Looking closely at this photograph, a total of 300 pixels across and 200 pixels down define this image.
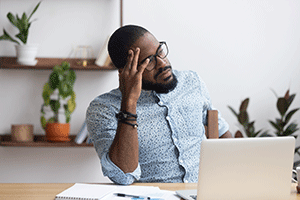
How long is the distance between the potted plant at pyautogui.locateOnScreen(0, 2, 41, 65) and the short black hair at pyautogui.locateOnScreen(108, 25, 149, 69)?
1228mm

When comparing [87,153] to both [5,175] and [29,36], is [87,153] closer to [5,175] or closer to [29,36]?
[5,175]

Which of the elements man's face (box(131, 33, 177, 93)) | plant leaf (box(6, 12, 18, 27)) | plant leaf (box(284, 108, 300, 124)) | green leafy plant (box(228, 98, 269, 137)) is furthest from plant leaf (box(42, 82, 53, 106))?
plant leaf (box(284, 108, 300, 124))

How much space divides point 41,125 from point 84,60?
0.59 m

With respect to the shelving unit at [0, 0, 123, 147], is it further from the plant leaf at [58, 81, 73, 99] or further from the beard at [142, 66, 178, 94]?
the beard at [142, 66, 178, 94]

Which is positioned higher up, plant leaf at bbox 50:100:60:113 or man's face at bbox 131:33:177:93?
man's face at bbox 131:33:177:93

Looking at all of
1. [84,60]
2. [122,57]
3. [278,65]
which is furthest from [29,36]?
[278,65]

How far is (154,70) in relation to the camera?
63.1 inches

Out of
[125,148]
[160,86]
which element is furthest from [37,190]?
[160,86]

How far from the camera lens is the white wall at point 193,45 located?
2.87m

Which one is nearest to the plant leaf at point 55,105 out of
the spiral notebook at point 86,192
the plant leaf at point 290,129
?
the spiral notebook at point 86,192

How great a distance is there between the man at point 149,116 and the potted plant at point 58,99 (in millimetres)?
1075

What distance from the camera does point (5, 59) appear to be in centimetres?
282

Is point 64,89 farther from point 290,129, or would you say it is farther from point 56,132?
point 290,129

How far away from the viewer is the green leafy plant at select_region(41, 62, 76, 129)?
2.66 m
